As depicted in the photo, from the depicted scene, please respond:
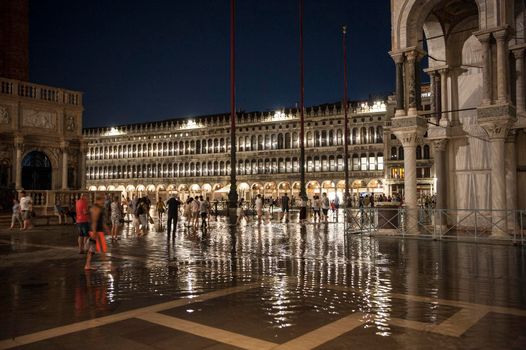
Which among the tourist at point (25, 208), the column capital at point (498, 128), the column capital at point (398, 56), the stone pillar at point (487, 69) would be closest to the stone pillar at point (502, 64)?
the stone pillar at point (487, 69)

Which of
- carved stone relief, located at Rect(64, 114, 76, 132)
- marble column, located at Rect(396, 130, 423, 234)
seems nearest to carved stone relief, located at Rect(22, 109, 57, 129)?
carved stone relief, located at Rect(64, 114, 76, 132)

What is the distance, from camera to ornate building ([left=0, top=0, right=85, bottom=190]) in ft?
78.3

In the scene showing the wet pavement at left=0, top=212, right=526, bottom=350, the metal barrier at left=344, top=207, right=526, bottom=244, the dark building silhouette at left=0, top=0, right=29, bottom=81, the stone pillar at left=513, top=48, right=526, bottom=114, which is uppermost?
the dark building silhouette at left=0, top=0, right=29, bottom=81

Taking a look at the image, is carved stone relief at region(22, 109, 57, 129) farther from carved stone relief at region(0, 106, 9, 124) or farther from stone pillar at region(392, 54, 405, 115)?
stone pillar at region(392, 54, 405, 115)

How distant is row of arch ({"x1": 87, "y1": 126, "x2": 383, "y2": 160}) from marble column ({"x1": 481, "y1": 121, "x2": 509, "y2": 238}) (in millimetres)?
55510

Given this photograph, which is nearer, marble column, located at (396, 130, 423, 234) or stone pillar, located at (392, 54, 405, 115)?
marble column, located at (396, 130, 423, 234)

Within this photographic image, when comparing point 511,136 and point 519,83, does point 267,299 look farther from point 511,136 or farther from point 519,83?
point 519,83

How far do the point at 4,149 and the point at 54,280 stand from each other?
18.8 m

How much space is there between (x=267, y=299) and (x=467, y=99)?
14.5 m

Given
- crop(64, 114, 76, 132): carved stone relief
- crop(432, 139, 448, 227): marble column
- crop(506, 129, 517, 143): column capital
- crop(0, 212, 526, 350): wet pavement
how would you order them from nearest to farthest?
crop(0, 212, 526, 350): wet pavement
crop(506, 129, 517, 143): column capital
crop(432, 139, 448, 227): marble column
crop(64, 114, 76, 132): carved stone relief

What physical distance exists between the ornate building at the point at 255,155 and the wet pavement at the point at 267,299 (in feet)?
176

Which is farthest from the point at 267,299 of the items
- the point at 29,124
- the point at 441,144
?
the point at 29,124

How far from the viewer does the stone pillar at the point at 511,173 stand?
50.3 feet

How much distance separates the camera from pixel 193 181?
85.3 metres
